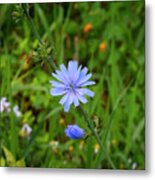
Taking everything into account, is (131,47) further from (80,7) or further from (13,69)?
(13,69)

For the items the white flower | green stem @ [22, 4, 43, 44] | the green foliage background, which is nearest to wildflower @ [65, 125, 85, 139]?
the green foliage background

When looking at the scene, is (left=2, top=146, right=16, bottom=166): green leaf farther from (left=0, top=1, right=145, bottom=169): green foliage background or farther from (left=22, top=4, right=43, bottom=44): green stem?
(left=22, top=4, right=43, bottom=44): green stem

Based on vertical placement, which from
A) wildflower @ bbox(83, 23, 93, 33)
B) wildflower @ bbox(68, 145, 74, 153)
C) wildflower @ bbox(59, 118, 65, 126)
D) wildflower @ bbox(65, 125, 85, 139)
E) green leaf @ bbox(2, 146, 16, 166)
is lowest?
green leaf @ bbox(2, 146, 16, 166)

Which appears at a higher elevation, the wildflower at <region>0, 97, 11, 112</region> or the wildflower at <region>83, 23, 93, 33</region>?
the wildflower at <region>83, 23, 93, 33</region>

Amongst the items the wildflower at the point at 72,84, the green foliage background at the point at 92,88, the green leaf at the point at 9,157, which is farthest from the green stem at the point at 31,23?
the green leaf at the point at 9,157

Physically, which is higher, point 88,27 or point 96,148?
point 88,27

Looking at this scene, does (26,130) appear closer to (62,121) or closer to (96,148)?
(62,121)

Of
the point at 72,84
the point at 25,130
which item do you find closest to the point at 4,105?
the point at 25,130
